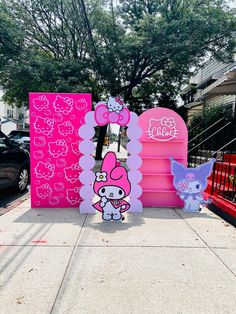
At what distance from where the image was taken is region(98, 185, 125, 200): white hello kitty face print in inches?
211

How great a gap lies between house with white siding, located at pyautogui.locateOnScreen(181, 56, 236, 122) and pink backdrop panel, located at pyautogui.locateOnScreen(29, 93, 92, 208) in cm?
483

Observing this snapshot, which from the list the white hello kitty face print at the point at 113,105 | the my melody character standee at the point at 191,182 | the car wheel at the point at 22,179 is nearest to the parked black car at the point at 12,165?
the car wheel at the point at 22,179

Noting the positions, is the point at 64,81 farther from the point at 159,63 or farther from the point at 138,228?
the point at 138,228

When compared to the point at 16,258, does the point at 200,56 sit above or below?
above

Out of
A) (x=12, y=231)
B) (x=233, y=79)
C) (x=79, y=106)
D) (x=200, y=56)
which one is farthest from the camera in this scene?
(x=200, y=56)

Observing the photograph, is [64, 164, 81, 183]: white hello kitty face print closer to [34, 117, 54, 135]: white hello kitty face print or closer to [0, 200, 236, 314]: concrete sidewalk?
[34, 117, 54, 135]: white hello kitty face print

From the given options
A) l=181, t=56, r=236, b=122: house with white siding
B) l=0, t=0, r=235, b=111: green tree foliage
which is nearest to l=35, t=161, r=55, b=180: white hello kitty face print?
l=181, t=56, r=236, b=122: house with white siding

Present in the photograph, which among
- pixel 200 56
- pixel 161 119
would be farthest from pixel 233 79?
pixel 200 56

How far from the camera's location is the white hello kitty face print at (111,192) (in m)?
5.35

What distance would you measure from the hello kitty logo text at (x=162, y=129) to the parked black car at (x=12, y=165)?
3.44 metres

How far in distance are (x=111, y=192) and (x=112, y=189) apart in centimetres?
6

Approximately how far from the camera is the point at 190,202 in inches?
239

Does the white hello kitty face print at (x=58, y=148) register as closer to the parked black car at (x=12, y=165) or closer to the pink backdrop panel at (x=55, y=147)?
the pink backdrop panel at (x=55, y=147)

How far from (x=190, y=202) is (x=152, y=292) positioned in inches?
135
